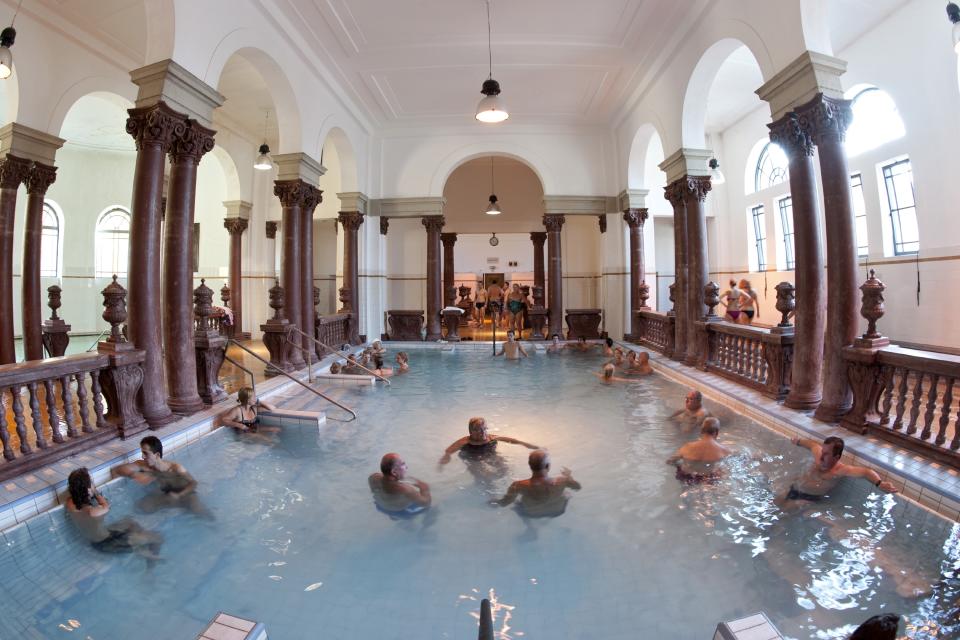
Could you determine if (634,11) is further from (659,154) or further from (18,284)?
(18,284)

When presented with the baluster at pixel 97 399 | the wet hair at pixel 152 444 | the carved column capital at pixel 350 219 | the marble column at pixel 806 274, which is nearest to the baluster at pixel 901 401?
the marble column at pixel 806 274

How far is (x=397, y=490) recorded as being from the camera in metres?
3.89

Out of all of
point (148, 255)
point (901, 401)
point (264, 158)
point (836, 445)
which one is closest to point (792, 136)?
point (901, 401)

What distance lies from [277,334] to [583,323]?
823 centimetres

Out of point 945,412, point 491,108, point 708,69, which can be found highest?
point 708,69

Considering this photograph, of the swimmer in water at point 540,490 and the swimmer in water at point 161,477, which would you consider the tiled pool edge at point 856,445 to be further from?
the swimmer in water at point 161,477

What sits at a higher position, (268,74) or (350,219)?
(268,74)

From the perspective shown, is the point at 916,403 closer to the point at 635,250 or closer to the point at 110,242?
the point at 635,250

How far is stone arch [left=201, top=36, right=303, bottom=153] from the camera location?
19.4 feet

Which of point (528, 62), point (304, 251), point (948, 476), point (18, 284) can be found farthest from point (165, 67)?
point (18, 284)

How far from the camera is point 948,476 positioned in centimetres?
343

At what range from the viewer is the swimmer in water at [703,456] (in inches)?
168

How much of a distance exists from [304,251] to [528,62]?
5745mm

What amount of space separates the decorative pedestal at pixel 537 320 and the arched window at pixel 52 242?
13.9 meters
